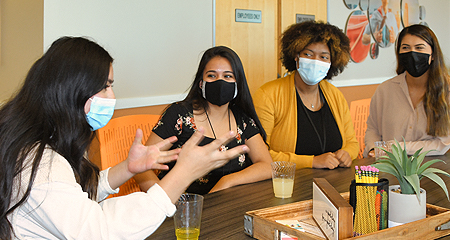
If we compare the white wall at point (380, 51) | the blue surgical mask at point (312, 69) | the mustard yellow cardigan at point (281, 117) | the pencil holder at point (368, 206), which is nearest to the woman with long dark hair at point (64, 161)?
the pencil holder at point (368, 206)

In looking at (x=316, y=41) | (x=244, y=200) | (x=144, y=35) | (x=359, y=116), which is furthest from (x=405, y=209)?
(x=144, y=35)

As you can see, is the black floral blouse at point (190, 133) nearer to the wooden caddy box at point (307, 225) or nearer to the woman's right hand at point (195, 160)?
the wooden caddy box at point (307, 225)

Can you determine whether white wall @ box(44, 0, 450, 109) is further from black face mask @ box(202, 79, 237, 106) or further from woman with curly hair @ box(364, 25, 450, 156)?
woman with curly hair @ box(364, 25, 450, 156)

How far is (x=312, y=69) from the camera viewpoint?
2.48m

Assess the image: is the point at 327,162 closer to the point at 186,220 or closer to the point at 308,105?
the point at 308,105

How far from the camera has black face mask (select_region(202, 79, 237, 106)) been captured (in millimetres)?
2064

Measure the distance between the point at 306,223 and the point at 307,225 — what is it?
0.02m

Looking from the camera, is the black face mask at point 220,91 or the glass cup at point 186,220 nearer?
the glass cup at point 186,220

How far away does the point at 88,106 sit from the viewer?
115cm

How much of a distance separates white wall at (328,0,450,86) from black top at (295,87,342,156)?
2664 mm

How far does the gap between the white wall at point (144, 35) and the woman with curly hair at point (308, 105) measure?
1.25m

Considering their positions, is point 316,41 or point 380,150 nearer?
point 380,150

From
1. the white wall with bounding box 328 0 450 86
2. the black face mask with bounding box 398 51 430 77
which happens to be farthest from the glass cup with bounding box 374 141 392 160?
the white wall with bounding box 328 0 450 86

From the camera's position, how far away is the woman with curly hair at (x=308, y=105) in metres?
2.47
